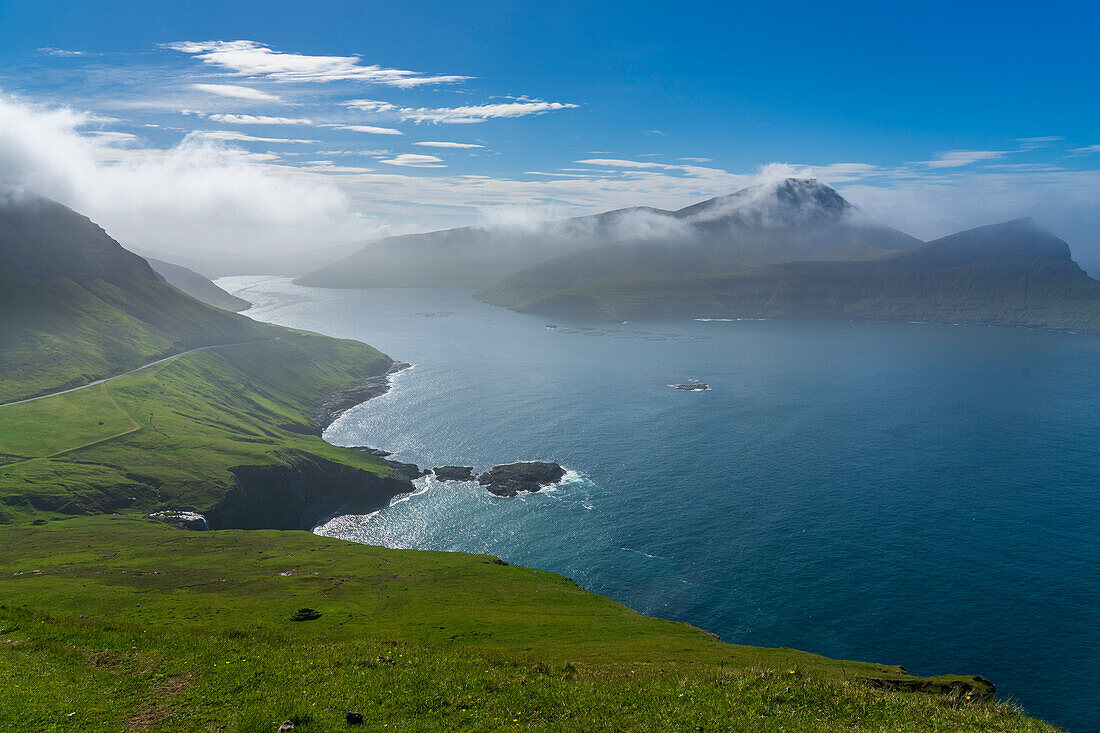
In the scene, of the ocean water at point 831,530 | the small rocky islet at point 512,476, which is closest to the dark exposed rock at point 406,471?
the ocean water at point 831,530

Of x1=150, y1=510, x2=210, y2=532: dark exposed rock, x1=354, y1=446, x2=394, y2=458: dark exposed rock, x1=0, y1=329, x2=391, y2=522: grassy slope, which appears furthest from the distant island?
x1=354, y1=446, x2=394, y2=458: dark exposed rock

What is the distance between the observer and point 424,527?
5344 inches

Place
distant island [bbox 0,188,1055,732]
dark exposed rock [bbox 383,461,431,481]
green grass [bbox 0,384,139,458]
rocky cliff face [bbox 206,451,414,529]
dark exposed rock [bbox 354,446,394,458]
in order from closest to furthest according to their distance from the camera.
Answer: distant island [bbox 0,188,1055,732] → green grass [bbox 0,384,139,458] → rocky cliff face [bbox 206,451,414,529] → dark exposed rock [bbox 383,461,431,481] → dark exposed rock [bbox 354,446,394,458]

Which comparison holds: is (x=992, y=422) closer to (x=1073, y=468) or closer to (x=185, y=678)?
(x=1073, y=468)

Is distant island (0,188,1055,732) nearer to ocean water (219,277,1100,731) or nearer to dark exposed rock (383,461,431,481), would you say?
dark exposed rock (383,461,431,481)

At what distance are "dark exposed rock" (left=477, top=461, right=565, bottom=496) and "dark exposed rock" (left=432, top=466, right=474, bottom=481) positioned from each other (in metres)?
3.82

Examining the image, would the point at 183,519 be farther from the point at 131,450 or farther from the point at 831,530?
the point at 831,530

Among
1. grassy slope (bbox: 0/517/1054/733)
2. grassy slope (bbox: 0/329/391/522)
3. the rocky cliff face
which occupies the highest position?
grassy slope (bbox: 0/517/1054/733)

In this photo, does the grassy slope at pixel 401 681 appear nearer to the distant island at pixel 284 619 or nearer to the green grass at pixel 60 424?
the distant island at pixel 284 619

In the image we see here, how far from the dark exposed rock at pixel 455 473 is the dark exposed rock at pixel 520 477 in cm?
382

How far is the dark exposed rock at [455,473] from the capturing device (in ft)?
525

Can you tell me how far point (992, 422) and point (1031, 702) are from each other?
14596 centimetres

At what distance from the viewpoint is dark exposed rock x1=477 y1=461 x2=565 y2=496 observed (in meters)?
150

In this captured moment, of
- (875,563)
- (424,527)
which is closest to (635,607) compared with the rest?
(875,563)
